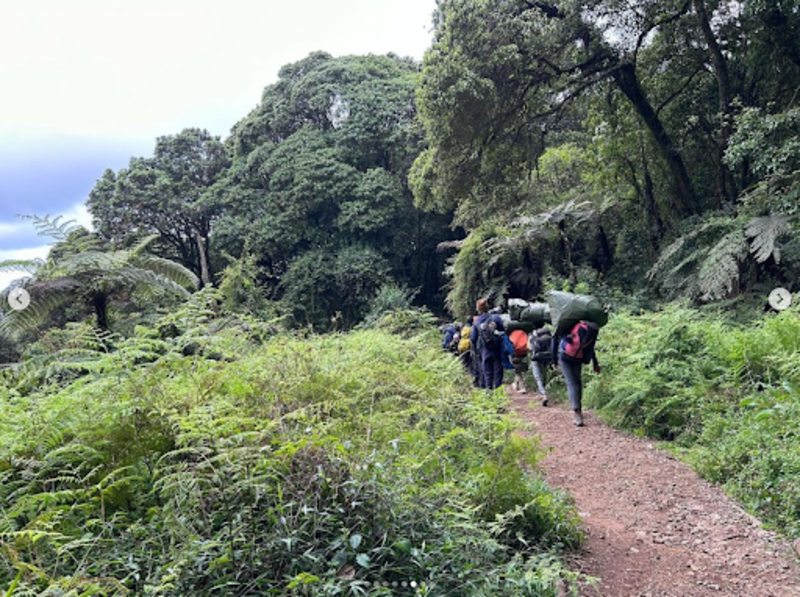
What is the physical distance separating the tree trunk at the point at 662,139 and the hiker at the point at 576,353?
7.08 metres

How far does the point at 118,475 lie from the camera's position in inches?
102

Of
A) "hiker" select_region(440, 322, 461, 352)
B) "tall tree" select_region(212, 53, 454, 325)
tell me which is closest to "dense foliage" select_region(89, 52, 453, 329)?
"tall tree" select_region(212, 53, 454, 325)

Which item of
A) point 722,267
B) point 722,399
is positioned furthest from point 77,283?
point 722,267

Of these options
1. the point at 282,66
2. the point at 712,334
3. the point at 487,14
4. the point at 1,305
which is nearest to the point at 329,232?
the point at 282,66

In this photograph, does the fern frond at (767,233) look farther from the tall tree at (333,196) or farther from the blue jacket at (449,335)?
the tall tree at (333,196)

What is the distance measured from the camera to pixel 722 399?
502 centimetres

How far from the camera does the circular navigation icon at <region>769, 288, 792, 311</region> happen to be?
23.7ft

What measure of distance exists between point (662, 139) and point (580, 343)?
766cm

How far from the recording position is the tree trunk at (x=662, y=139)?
11.1 metres

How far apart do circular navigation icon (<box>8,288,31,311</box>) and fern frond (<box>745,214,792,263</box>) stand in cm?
1037

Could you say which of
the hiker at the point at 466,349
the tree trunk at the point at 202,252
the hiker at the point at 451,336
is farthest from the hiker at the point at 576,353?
the tree trunk at the point at 202,252

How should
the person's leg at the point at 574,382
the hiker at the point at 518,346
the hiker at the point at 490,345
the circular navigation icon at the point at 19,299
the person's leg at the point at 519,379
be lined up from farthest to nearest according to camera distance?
the person's leg at the point at 519,379
the hiker at the point at 518,346
the hiker at the point at 490,345
the circular navigation icon at the point at 19,299
the person's leg at the point at 574,382

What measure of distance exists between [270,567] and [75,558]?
808 millimetres

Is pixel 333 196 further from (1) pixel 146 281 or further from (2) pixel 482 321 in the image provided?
(2) pixel 482 321
